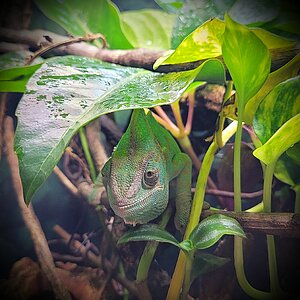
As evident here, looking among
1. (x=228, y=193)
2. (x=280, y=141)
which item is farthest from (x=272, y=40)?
(x=228, y=193)

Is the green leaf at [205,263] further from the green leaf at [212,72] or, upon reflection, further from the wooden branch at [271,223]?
the green leaf at [212,72]

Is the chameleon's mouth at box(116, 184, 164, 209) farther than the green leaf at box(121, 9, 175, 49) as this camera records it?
No

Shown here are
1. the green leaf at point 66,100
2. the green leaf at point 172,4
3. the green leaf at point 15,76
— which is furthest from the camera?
the green leaf at point 172,4

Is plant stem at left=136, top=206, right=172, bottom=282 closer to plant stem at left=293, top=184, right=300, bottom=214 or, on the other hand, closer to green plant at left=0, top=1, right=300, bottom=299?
green plant at left=0, top=1, right=300, bottom=299

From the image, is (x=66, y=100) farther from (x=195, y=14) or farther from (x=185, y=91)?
(x=195, y=14)

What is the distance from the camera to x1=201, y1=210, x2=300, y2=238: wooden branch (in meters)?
0.68

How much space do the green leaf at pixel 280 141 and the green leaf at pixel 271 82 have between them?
0.12m

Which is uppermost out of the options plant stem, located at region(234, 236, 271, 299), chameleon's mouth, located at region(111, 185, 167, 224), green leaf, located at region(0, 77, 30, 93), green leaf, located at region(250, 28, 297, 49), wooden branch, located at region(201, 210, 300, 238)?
green leaf, located at region(250, 28, 297, 49)

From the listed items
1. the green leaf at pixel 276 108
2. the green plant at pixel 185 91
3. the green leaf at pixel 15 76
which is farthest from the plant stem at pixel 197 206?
the green leaf at pixel 15 76

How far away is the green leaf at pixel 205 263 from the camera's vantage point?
0.72 meters

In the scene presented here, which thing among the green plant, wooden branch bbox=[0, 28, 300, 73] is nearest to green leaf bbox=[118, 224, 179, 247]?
the green plant

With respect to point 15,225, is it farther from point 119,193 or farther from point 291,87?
point 291,87

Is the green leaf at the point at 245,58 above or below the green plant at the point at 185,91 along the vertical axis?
above

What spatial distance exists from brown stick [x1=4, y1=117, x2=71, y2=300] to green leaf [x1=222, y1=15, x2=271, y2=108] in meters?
0.47
